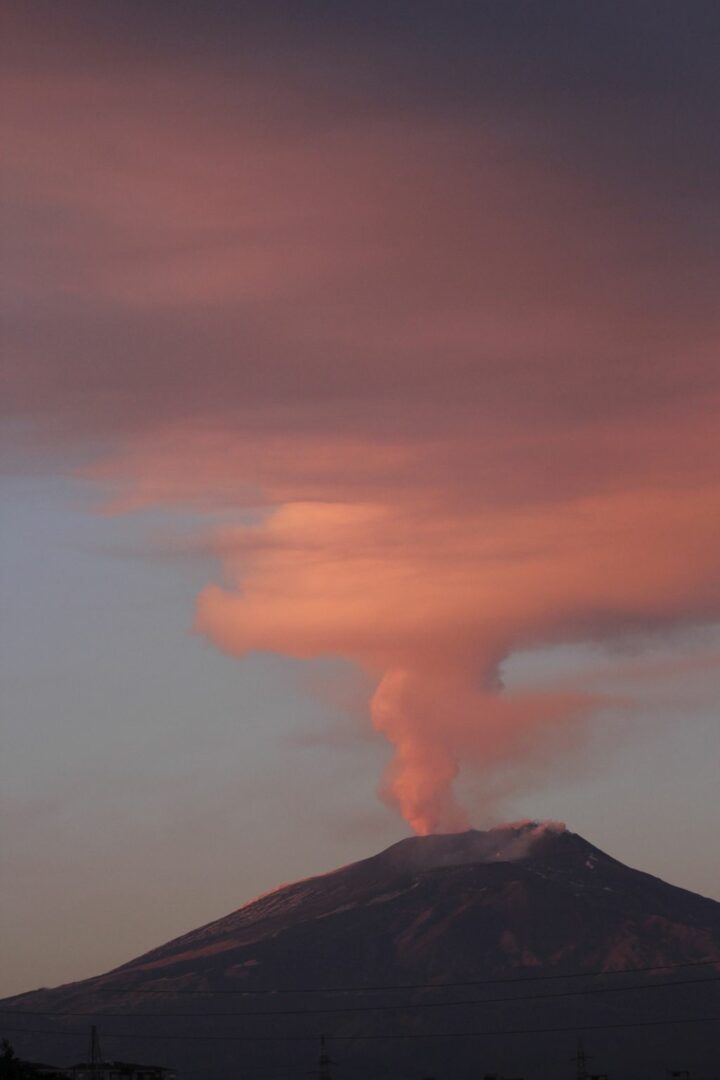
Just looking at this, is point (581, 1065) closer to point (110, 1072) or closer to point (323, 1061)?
point (323, 1061)

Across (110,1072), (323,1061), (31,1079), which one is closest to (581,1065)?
(323,1061)

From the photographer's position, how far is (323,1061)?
159375 mm

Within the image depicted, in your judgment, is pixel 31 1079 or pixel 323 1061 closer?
pixel 31 1079

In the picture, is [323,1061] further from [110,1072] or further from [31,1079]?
[31,1079]

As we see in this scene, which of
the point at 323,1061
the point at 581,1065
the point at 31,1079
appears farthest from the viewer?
the point at 581,1065

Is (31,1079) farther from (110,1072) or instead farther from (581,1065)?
(581,1065)

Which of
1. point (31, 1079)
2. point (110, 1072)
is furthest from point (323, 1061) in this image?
point (31, 1079)

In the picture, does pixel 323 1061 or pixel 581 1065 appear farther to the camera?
pixel 581 1065

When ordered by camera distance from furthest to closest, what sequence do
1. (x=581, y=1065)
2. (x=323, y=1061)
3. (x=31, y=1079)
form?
1. (x=581, y=1065)
2. (x=323, y=1061)
3. (x=31, y=1079)

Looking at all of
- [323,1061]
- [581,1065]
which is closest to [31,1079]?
[323,1061]

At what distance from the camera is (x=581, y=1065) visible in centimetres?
17512

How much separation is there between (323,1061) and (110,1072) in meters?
22.0

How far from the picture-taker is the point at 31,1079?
424ft

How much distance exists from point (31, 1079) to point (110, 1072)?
134 ft
